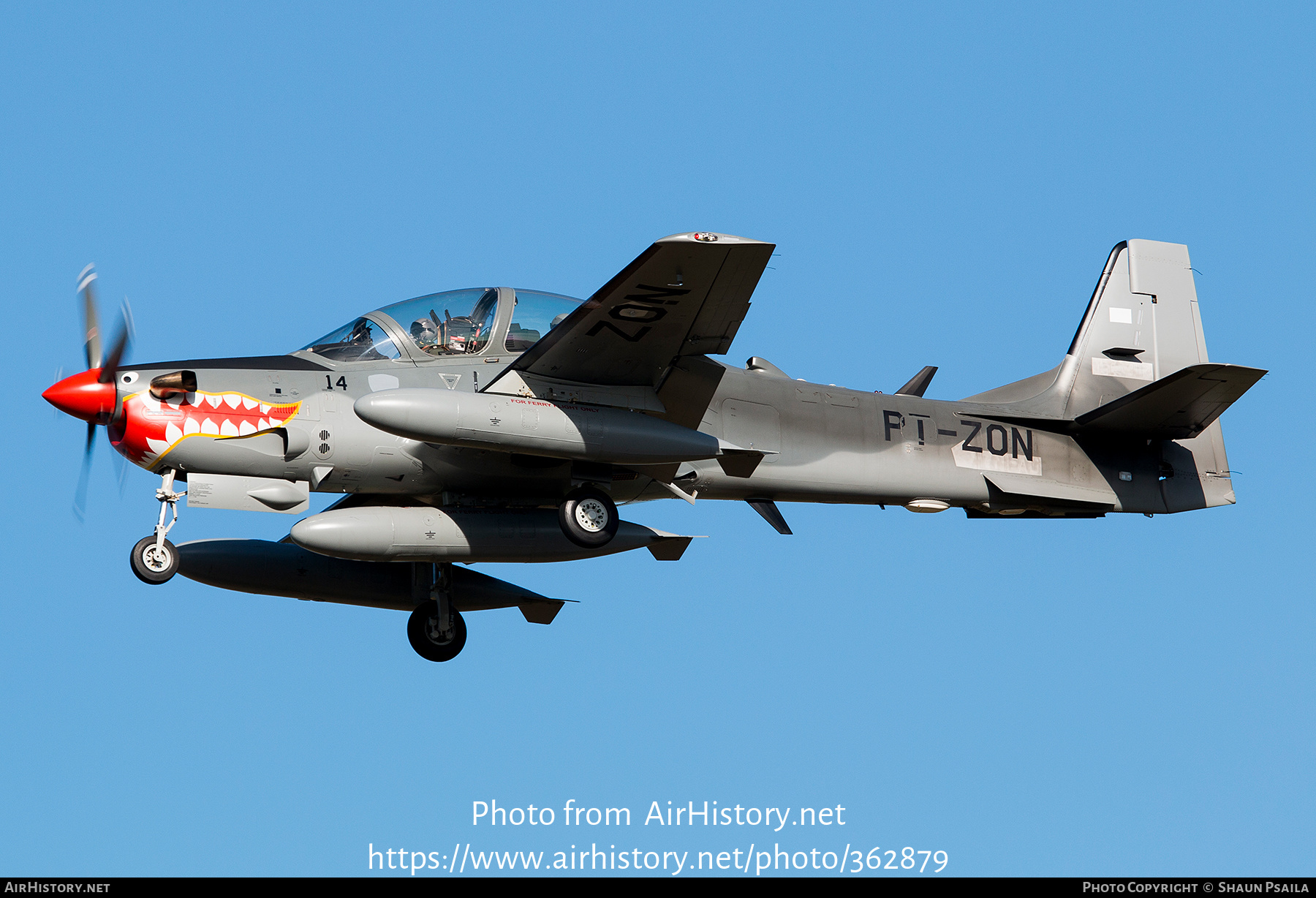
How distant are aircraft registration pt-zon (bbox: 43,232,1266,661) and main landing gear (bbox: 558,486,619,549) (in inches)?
0.9

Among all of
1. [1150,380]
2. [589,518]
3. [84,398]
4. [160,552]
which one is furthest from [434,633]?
[1150,380]

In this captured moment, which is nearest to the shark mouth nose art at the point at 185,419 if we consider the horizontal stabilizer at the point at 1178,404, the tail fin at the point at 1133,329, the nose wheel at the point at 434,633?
the nose wheel at the point at 434,633

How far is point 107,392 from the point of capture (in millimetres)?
12891

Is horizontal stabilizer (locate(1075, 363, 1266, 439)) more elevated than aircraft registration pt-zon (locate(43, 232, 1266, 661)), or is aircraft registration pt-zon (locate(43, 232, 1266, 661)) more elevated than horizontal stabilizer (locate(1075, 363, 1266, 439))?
horizontal stabilizer (locate(1075, 363, 1266, 439))

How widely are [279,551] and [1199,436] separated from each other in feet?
35.4

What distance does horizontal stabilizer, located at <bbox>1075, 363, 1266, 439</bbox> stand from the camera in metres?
14.8

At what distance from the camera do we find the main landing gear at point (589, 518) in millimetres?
13477

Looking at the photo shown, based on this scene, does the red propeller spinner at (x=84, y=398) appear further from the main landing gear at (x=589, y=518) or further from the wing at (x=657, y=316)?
the main landing gear at (x=589, y=518)

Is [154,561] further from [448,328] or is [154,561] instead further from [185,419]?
[448,328]

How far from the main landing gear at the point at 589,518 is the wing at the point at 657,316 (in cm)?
114

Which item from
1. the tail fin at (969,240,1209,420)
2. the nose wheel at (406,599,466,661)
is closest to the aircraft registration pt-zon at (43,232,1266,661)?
the nose wheel at (406,599,466,661)

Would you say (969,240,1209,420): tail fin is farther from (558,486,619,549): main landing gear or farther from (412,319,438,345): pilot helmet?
(412,319,438,345): pilot helmet
